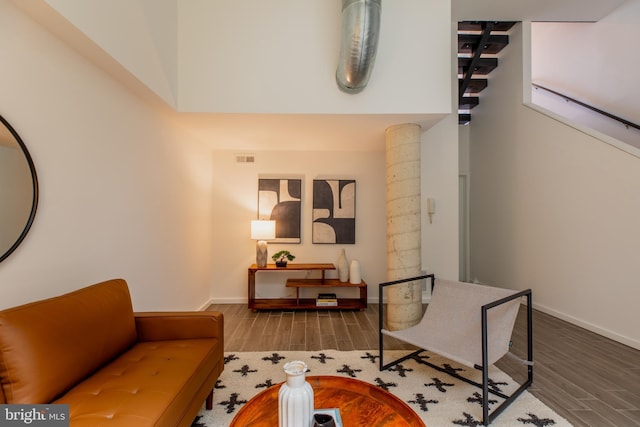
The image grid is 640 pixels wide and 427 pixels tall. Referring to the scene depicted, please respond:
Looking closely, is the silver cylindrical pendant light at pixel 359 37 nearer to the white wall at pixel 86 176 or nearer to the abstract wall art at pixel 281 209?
the white wall at pixel 86 176

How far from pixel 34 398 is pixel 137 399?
1.21ft

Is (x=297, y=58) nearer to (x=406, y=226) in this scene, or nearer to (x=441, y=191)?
(x=406, y=226)

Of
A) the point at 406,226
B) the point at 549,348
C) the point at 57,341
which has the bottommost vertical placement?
the point at 549,348

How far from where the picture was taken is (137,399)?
1.22 metres

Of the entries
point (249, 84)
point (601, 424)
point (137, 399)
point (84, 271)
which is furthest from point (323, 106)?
point (601, 424)

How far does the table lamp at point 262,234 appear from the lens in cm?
383

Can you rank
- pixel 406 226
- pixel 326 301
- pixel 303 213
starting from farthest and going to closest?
1. pixel 303 213
2. pixel 326 301
3. pixel 406 226

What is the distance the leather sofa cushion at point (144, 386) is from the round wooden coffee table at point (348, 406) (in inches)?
13.1

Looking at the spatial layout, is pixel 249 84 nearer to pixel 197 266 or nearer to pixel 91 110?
pixel 91 110

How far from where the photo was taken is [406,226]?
318 centimetres

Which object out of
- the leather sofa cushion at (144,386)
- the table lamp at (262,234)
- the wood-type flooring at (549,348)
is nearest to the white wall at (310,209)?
the table lamp at (262,234)

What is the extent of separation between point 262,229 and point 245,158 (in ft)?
3.78

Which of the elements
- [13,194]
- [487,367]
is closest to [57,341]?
[13,194]

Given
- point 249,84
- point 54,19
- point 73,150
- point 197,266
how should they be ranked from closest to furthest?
point 54,19 < point 73,150 < point 249,84 < point 197,266
